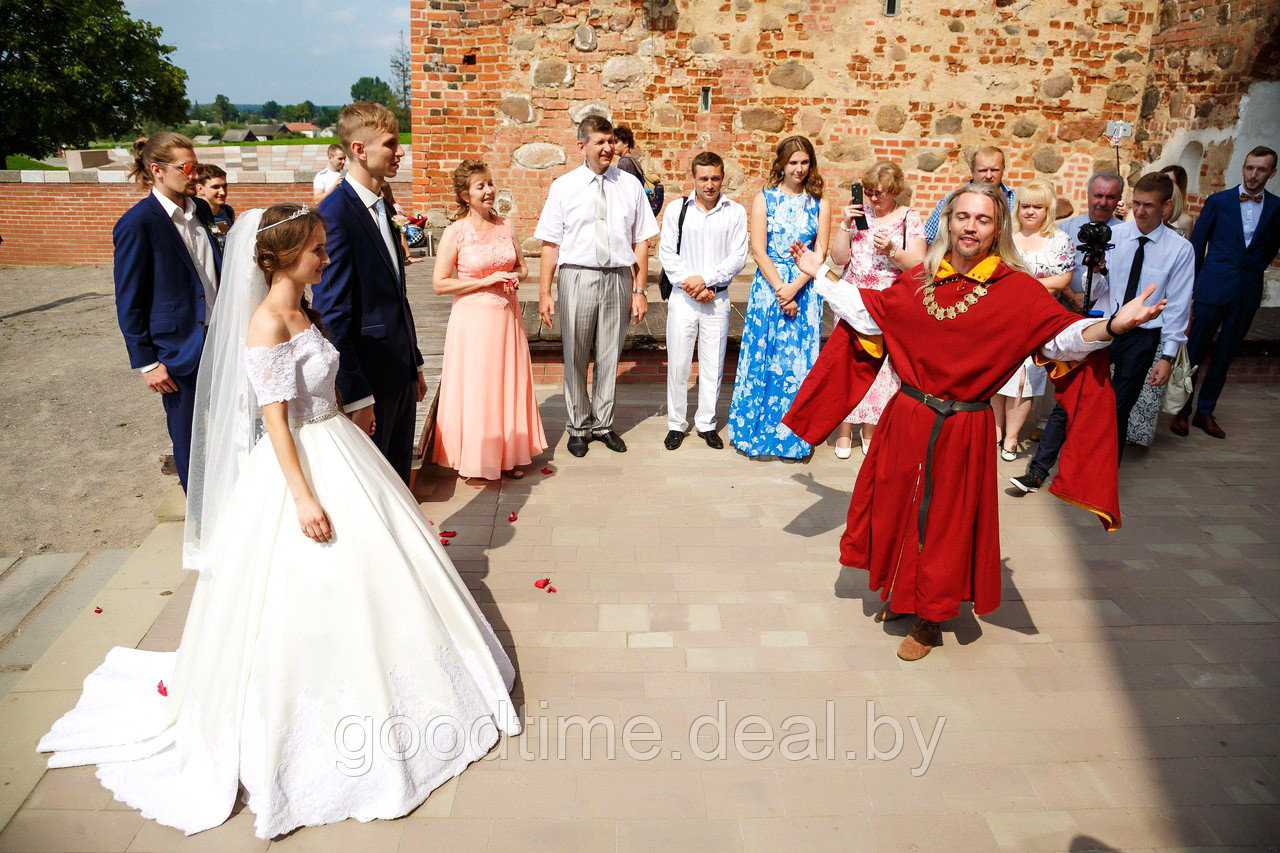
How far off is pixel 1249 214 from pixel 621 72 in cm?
720

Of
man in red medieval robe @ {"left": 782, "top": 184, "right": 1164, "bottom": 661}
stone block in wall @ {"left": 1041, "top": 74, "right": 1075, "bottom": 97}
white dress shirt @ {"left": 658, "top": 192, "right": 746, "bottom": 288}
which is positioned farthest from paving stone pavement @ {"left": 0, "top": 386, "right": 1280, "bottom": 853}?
stone block in wall @ {"left": 1041, "top": 74, "right": 1075, "bottom": 97}

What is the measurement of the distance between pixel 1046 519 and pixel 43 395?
886 centimetres

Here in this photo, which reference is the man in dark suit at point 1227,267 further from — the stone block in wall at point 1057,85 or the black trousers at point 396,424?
the black trousers at point 396,424

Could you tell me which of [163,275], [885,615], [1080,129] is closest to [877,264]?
[885,615]

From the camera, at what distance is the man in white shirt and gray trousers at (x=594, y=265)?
5.82 meters

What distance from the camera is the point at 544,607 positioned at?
14.0 feet

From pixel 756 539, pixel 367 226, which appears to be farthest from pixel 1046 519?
pixel 367 226

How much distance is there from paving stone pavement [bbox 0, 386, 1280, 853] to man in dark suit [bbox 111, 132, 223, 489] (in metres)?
1.04

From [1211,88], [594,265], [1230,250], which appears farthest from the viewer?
[1211,88]

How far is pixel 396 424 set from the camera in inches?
181

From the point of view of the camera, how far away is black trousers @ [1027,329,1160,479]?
5730 millimetres

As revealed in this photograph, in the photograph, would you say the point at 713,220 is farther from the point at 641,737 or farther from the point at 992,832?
the point at 992,832

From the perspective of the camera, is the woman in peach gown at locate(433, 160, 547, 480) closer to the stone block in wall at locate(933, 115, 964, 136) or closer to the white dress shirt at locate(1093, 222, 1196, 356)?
the white dress shirt at locate(1093, 222, 1196, 356)

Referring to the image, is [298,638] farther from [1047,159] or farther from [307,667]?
[1047,159]
